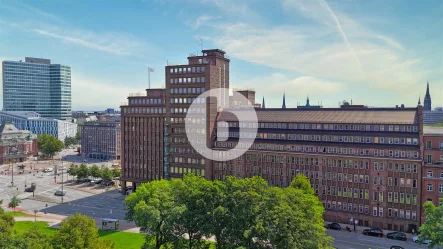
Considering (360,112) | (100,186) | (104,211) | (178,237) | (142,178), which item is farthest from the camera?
(100,186)

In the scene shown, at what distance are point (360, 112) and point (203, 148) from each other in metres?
46.9

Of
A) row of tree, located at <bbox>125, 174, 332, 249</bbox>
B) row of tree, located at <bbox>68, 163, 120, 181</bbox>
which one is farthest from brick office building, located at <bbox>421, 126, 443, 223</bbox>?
row of tree, located at <bbox>68, 163, 120, 181</bbox>

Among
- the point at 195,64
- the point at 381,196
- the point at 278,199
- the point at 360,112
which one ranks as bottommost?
the point at 381,196

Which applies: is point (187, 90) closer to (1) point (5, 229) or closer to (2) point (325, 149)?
(2) point (325, 149)

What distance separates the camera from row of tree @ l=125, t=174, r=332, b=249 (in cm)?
5047

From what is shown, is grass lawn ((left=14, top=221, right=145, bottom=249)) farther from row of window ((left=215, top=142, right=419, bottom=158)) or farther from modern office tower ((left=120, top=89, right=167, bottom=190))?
row of window ((left=215, top=142, right=419, bottom=158))

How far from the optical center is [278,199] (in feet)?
176

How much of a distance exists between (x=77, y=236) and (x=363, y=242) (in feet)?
196

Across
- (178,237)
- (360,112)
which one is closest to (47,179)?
(178,237)

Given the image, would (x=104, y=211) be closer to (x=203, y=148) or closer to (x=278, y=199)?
(x=203, y=148)

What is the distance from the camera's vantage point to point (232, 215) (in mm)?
54219

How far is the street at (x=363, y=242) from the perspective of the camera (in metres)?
73.2

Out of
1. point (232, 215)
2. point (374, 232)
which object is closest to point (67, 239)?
point (232, 215)

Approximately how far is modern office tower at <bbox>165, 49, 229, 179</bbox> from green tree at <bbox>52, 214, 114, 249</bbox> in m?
61.2
